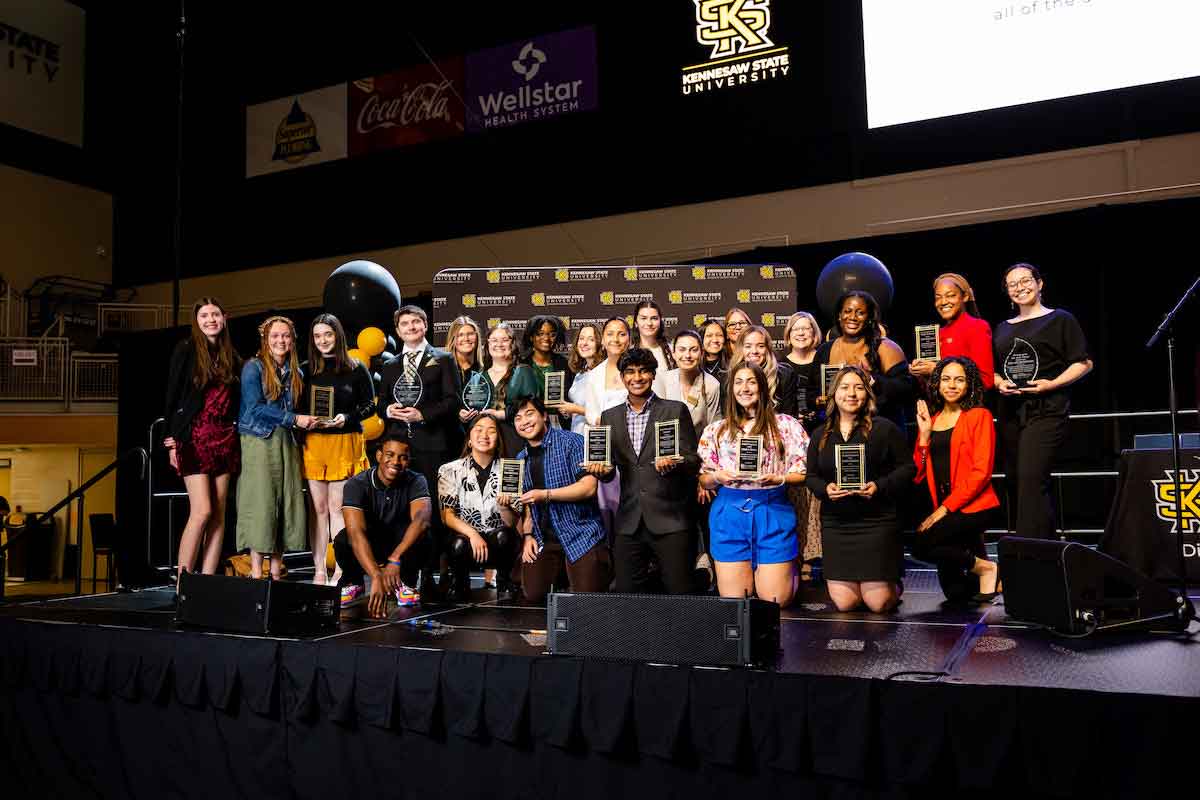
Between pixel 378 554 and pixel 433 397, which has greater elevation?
pixel 433 397

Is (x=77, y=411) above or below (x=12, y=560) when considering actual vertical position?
above

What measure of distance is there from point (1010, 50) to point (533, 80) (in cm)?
567

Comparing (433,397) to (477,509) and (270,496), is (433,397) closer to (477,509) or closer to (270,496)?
(477,509)

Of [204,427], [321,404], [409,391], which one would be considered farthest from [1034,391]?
[204,427]

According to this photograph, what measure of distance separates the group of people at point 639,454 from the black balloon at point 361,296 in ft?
7.57

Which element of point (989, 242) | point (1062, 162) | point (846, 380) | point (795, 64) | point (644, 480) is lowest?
point (644, 480)

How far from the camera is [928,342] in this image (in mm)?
4574

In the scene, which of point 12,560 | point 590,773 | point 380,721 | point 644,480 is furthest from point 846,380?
point 12,560

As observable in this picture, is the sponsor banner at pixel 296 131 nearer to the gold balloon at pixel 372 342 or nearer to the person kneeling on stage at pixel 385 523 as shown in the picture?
the gold balloon at pixel 372 342

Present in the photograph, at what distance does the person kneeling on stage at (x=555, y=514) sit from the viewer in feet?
14.9

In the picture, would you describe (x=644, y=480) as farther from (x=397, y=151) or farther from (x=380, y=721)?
(x=397, y=151)

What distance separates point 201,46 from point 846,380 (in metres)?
13.0

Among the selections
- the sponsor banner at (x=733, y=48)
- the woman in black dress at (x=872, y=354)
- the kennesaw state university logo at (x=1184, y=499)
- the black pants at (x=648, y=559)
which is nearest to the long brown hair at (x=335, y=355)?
the black pants at (x=648, y=559)

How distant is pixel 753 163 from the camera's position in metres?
10.1
